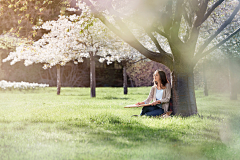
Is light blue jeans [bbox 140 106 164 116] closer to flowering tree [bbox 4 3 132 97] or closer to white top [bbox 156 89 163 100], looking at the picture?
white top [bbox 156 89 163 100]

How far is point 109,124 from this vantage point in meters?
7.25

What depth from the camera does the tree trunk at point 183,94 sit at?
8500 mm

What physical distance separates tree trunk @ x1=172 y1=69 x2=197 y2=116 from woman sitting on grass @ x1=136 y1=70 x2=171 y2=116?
1.58ft

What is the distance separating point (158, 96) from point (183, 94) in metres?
0.91

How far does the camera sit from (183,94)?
27.9 feet

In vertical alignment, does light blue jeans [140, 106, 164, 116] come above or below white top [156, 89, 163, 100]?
below

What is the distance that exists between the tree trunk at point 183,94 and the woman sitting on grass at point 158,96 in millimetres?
483

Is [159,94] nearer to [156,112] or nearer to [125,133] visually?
[156,112]

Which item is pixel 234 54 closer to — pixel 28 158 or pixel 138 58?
pixel 138 58

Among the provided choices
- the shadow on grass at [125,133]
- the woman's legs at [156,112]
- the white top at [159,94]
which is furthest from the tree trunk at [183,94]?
the shadow on grass at [125,133]

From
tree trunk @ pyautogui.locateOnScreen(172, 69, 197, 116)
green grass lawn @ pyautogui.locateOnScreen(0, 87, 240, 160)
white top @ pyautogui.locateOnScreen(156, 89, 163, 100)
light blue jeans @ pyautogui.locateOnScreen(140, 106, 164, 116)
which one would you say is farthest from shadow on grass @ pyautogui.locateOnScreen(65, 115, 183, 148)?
tree trunk @ pyautogui.locateOnScreen(172, 69, 197, 116)

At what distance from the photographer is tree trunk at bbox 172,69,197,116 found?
8.50 metres

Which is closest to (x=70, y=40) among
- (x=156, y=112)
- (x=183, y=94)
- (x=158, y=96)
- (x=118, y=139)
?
(x=158, y=96)

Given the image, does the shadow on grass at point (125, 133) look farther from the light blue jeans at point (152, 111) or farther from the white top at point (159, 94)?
the white top at point (159, 94)
